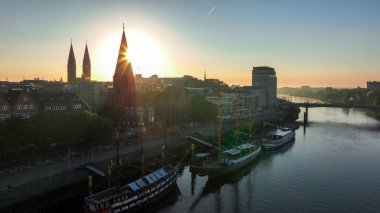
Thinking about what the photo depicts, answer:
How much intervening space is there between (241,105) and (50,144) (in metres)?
94.3

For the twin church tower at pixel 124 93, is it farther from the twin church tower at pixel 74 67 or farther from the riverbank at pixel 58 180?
the twin church tower at pixel 74 67

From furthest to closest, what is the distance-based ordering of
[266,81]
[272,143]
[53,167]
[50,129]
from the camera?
[266,81] → [272,143] → [50,129] → [53,167]

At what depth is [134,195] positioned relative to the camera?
42.2 m

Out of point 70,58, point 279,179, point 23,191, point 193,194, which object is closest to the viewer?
point 23,191

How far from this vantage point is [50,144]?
59.1 meters

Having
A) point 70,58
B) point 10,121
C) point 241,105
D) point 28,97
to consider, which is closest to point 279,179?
point 10,121

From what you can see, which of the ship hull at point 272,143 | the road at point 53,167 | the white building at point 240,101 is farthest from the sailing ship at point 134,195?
the white building at point 240,101

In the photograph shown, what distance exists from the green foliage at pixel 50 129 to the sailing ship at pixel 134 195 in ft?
63.6

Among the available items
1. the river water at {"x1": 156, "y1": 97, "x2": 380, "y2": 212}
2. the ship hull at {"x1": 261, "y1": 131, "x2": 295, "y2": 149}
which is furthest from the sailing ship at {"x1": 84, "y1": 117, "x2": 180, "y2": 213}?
the ship hull at {"x1": 261, "y1": 131, "x2": 295, "y2": 149}

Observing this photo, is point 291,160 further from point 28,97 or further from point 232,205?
point 28,97

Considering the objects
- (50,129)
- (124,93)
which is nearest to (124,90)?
(124,93)

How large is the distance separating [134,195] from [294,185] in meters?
23.5

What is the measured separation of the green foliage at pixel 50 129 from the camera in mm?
54469

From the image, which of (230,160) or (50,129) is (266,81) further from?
(50,129)
